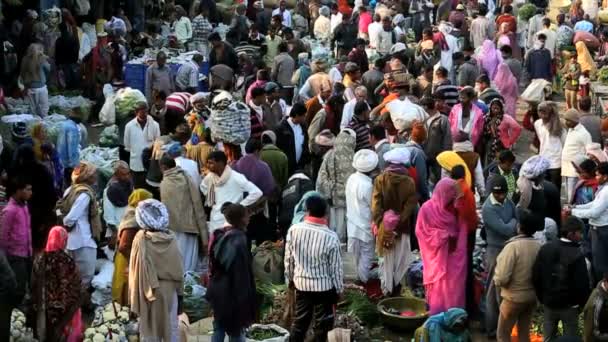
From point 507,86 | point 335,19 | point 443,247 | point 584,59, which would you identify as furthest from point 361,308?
point 335,19

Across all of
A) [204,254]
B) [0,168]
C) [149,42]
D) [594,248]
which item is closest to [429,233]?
[594,248]

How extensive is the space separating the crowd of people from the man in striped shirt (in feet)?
0.04

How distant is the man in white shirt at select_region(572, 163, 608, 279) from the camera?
10.9 metres

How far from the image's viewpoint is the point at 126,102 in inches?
628

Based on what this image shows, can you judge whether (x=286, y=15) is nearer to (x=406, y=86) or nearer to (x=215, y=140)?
(x=406, y=86)

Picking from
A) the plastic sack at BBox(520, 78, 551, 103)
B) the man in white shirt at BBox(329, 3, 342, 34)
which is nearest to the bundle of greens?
the plastic sack at BBox(520, 78, 551, 103)

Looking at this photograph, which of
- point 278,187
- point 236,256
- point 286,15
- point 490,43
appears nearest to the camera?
point 236,256

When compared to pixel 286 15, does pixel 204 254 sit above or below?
below

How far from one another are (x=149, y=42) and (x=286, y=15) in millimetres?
3851

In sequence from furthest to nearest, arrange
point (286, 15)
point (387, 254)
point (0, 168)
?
point (286, 15) < point (0, 168) < point (387, 254)

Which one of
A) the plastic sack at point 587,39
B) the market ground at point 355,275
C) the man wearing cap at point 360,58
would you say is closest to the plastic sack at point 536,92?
the market ground at point 355,275

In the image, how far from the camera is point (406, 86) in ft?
47.8

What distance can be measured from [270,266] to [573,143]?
3926 millimetres

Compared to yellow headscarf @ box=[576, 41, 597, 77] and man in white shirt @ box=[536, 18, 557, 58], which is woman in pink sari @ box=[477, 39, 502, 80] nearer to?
yellow headscarf @ box=[576, 41, 597, 77]
